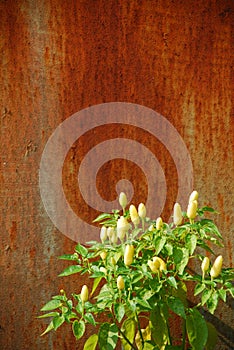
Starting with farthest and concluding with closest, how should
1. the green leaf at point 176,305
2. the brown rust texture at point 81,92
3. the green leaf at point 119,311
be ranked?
the brown rust texture at point 81,92 < the green leaf at point 176,305 < the green leaf at point 119,311

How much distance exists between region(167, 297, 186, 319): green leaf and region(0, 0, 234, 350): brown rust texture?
0.62 m

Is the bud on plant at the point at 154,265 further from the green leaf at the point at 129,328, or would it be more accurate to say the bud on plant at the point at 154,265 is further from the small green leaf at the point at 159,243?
the green leaf at the point at 129,328

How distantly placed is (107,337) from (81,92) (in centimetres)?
109

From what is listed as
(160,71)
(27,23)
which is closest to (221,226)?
(160,71)

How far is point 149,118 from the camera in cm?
256

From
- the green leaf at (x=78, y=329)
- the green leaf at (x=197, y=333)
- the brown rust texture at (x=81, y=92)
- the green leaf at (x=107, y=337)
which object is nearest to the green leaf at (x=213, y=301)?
the green leaf at (x=197, y=333)

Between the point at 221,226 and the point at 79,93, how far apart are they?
3.04 ft

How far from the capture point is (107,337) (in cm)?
205

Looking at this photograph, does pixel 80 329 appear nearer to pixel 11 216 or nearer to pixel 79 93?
pixel 11 216

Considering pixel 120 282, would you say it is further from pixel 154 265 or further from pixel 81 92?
pixel 81 92

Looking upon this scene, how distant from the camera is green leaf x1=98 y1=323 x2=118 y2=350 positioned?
203 centimetres

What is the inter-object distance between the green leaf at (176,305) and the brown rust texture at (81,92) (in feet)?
2.02

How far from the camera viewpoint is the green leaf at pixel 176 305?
1.98 m

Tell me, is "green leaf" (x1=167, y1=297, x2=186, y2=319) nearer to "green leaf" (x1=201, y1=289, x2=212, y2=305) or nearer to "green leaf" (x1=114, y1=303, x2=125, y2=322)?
"green leaf" (x1=201, y1=289, x2=212, y2=305)
